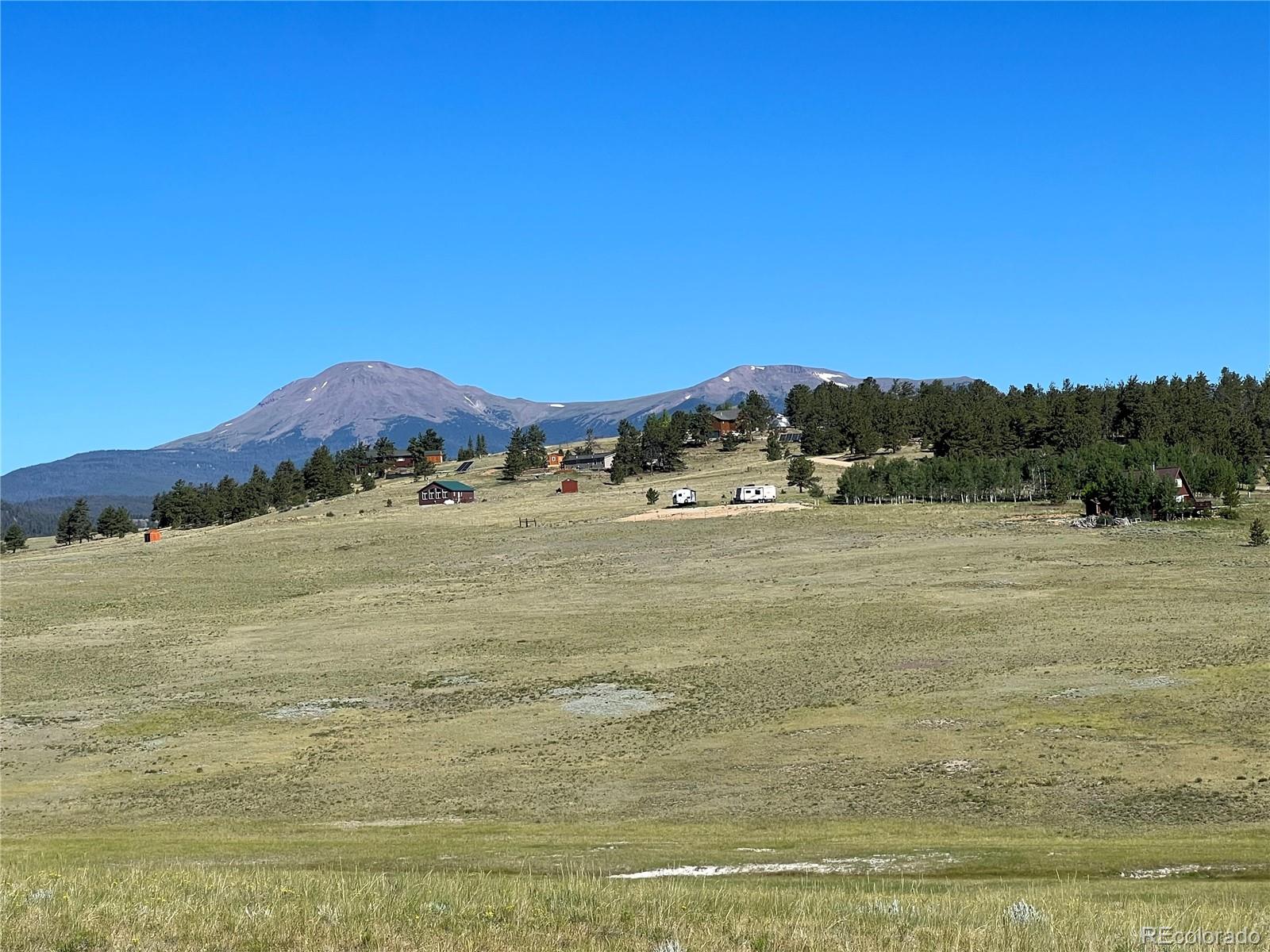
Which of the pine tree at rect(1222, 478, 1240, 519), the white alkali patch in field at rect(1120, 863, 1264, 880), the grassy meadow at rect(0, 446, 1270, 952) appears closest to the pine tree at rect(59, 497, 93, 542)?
the grassy meadow at rect(0, 446, 1270, 952)

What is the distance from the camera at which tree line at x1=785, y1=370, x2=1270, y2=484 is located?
145 meters

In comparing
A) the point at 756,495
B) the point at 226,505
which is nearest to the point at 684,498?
the point at 756,495

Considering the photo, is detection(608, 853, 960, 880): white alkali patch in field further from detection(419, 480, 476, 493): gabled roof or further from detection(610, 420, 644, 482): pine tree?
detection(610, 420, 644, 482): pine tree

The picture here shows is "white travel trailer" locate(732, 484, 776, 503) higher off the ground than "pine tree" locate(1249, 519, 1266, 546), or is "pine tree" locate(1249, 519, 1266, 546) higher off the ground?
"white travel trailer" locate(732, 484, 776, 503)

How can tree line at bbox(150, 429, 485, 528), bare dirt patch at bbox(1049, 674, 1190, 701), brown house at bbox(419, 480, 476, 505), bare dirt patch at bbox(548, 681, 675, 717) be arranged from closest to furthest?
1. bare dirt patch at bbox(1049, 674, 1190, 701)
2. bare dirt patch at bbox(548, 681, 675, 717)
3. brown house at bbox(419, 480, 476, 505)
4. tree line at bbox(150, 429, 485, 528)

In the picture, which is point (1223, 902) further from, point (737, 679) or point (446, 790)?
point (737, 679)

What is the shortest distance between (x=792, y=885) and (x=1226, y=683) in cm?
3171

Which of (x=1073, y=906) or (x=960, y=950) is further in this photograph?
(x=1073, y=906)

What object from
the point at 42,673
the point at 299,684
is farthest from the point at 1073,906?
the point at 42,673

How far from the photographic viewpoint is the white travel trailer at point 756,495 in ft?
440

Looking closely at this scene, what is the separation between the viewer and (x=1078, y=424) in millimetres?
148500

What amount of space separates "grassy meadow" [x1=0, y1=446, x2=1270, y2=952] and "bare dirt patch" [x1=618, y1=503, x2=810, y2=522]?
24.1 m

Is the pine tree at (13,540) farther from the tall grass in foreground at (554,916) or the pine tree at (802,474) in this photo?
the tall grass in foreground at (554,916)

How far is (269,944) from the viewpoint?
15.9 meters
